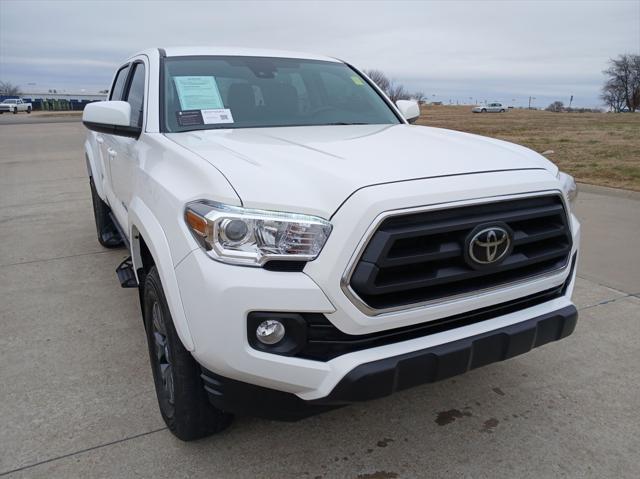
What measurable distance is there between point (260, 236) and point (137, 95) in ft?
7.15

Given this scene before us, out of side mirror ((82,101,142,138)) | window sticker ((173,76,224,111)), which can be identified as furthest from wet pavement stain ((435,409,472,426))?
side mirror ((82,101,142,138))

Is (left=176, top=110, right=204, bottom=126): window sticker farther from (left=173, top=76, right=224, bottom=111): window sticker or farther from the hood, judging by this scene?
the hood

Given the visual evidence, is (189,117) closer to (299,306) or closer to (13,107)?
(299,306)

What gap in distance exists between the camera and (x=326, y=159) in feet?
7.26

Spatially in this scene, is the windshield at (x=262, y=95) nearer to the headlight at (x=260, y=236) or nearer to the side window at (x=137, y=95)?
the side window at (x=137, y=95)

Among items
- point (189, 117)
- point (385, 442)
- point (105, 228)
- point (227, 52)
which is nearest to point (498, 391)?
point (385, 442)

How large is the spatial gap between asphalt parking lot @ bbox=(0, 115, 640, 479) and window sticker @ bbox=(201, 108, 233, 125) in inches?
57.3

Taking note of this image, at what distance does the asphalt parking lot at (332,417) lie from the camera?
2.31m

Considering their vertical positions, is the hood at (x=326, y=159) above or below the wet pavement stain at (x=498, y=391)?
above

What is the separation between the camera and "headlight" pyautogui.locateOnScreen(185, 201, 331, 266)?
1.87 metres

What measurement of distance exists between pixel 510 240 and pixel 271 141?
1212 millimetres

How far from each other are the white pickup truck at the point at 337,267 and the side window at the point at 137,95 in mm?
780

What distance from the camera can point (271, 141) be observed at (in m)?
2.61

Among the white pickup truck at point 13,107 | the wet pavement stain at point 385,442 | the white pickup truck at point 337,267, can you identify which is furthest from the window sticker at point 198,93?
the white pickup truck at point 13,107
